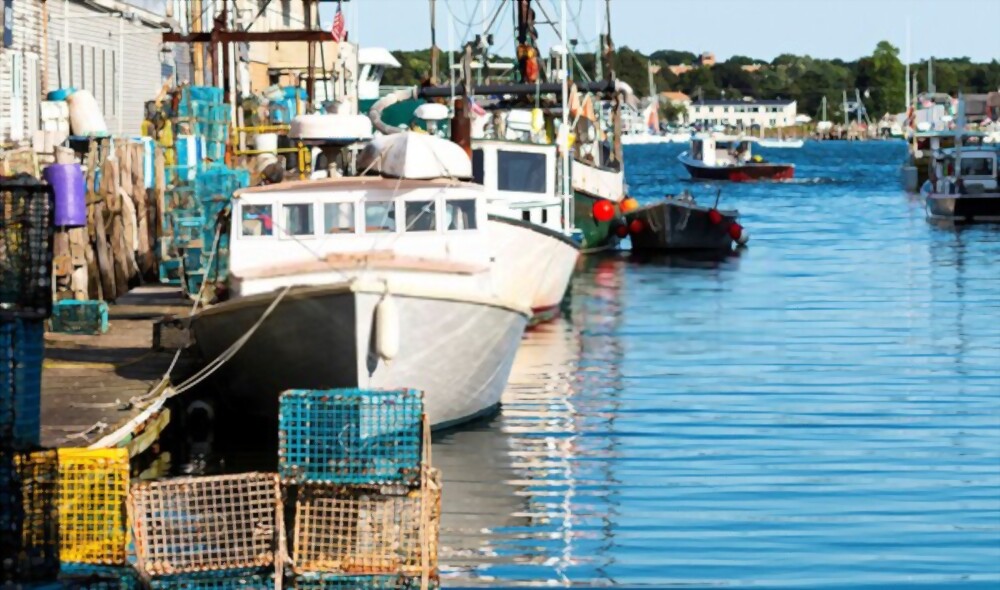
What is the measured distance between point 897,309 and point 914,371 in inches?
355

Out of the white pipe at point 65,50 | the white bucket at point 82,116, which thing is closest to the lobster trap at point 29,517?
the white bucket at point 82,116

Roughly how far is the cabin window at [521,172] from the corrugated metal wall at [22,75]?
820 centimetres

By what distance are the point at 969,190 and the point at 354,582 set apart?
53.7m

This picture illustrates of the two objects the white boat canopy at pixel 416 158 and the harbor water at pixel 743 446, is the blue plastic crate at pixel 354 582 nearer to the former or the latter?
the harbor water at pixel 743 446

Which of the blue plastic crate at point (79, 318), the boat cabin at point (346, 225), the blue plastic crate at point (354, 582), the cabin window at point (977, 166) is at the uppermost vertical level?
the boat cabin at point (346, 225)

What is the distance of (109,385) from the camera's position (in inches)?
797

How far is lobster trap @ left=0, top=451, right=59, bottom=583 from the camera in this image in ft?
36.2

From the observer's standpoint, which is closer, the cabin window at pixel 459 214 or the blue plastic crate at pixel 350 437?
the blue plastic crate at pixel 350 437

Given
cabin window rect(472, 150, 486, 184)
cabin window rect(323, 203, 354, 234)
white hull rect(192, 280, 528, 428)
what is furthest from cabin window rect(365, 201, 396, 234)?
cabin window rect(472, 150, 486, 184)

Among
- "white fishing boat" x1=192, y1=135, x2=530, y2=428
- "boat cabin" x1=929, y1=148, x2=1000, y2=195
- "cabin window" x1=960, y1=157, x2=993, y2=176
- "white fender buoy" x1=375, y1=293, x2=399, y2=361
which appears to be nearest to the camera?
"white fender buoy" x1=375, y1=293, x2=399, y2=361

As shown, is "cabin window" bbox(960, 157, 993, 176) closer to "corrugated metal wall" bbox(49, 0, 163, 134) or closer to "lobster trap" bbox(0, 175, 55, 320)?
"corrugated metal wall" bbox(49, 0, 163, 134)

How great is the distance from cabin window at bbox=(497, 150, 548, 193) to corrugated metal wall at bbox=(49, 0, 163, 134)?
285 inches

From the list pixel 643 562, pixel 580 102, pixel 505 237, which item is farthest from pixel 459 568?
pixel 580 102

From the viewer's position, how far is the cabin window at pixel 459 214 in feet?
71.9
